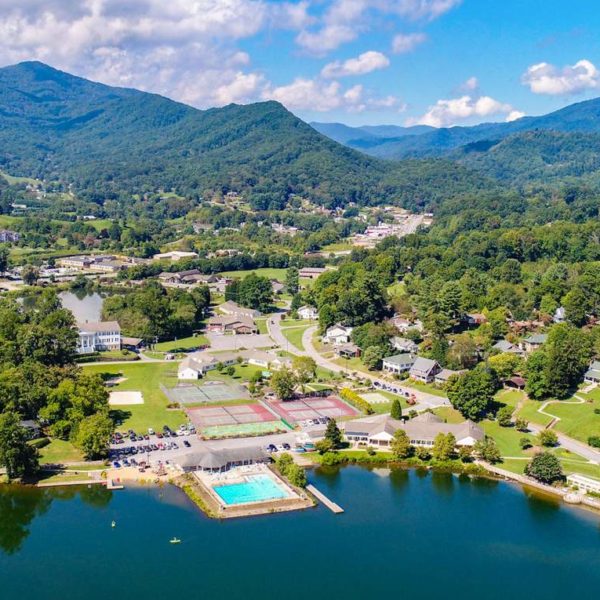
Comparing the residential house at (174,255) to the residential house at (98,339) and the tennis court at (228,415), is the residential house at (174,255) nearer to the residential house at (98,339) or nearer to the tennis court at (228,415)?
the residential house at (98,339)

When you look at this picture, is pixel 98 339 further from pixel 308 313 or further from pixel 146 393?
pixel 308 313

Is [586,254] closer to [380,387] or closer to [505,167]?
[380,387]

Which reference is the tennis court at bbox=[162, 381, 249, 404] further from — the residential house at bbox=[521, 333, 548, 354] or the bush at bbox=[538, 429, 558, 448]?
the residential house at bbox=[521, 333, 548, 354]

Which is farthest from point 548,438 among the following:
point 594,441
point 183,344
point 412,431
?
point 183,344

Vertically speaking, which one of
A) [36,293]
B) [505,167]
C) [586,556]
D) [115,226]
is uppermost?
[505,167]

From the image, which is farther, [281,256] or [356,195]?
[356,195]

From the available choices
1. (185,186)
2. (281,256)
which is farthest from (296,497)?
(185,186)

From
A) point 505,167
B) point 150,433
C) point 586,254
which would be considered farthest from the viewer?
point 505,167

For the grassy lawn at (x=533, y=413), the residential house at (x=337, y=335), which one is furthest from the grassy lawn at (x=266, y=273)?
the grassy lawn at (x=533, y=413)
